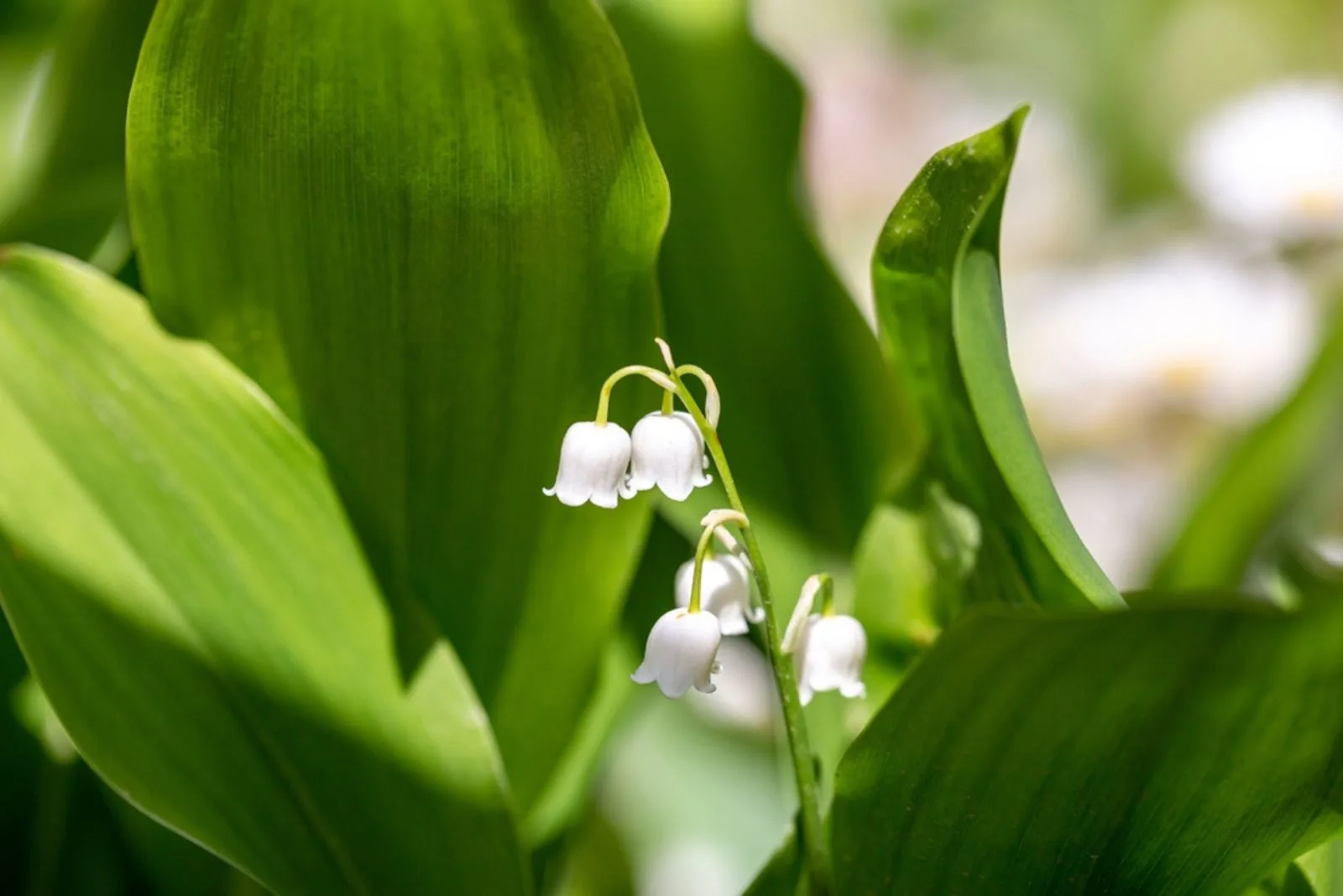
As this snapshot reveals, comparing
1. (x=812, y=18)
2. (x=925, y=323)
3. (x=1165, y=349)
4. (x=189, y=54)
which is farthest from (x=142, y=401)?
(x=812, y=18)

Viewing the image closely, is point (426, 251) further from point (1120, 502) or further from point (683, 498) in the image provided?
point (1120, 502)

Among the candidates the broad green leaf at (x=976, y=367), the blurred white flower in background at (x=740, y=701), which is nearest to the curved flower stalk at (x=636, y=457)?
the broad green leaf at (x=976, y=367)

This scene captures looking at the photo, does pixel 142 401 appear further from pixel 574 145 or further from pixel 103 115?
→ pixel 103 115

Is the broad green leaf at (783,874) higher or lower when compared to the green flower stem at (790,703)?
lower

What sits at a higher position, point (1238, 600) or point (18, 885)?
point (1238, 600)

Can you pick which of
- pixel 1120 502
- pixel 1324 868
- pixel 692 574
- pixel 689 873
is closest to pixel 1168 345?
pixel 1120 502

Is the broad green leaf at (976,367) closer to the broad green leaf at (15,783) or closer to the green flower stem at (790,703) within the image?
the green flower stem at (790,703)

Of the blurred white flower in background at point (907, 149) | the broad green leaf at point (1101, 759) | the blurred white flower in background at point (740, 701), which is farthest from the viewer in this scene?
the blurred white flower in background at point (907, 149)
